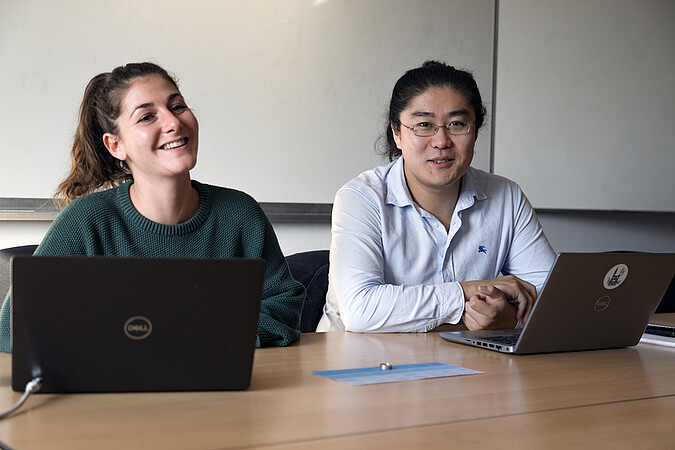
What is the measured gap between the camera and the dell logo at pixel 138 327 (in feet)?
3.10

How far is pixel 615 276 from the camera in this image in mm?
1392

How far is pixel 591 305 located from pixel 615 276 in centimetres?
7

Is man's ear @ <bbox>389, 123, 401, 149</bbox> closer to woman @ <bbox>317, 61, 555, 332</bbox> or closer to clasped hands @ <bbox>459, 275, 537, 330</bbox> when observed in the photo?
woman @ <bbox>317, 61, 555, 332</bbox>

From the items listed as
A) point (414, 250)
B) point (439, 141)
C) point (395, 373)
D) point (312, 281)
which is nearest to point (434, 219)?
point (414, 250)

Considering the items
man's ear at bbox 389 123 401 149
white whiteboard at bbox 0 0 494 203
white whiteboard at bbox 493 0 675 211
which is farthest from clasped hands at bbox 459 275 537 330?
white whiteboard at bbox 493 0 675 211

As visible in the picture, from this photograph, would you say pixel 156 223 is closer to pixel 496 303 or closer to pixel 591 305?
pixel 496 303

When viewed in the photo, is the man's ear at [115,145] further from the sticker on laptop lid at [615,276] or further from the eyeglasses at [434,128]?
the sticker on laptop lid at [615,276]

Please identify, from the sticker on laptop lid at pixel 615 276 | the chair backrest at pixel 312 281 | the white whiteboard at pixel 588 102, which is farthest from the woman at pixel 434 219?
the white whiteboard at pixel 588 102

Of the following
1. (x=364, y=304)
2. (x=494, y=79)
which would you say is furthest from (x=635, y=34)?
(x=364, y=304)

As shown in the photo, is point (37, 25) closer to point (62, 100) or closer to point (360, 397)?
point (62, 100)

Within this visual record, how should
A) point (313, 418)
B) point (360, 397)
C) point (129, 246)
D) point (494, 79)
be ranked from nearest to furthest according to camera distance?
point (313, 418), point (360, 397), point (129, 246), point (494, 79)

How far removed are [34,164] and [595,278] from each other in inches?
82.9

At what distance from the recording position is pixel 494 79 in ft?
11.2

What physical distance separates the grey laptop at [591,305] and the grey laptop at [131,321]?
603 mm
